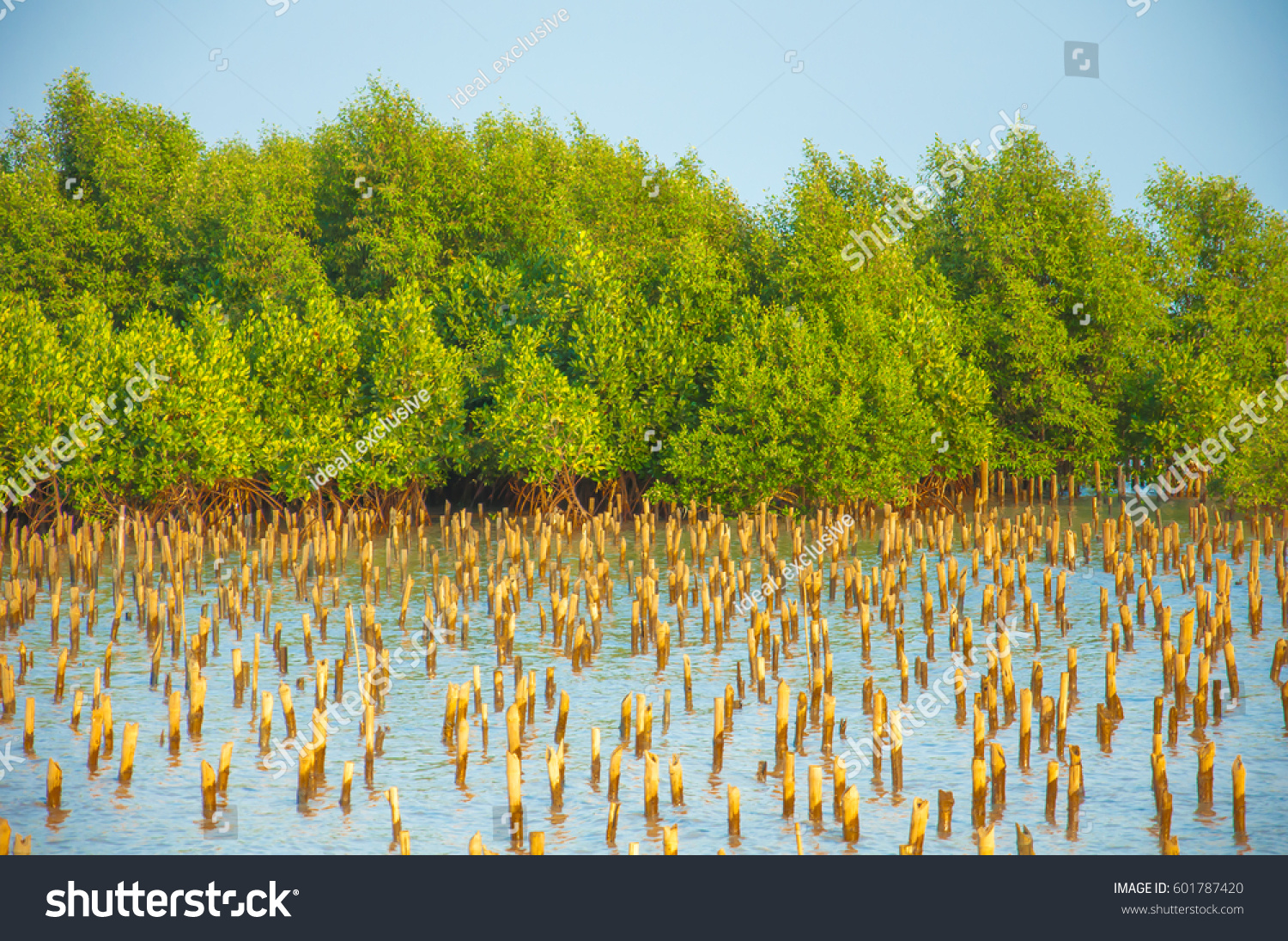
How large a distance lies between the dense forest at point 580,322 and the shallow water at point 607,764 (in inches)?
595

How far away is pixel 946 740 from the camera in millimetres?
16641

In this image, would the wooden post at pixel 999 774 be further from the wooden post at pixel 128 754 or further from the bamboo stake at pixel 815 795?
the wooden post at pixel 128 754

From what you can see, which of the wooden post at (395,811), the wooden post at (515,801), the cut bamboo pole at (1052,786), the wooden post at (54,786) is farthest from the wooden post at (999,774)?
the wooden post at (54,786)

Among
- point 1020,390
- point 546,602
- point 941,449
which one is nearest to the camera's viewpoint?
point 546,602

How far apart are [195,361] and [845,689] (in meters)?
24.1

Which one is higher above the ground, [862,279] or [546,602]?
[862,279]

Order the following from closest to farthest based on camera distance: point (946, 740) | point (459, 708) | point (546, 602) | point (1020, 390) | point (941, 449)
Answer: point (459, 708) < point (946, 740) < point (546, 602) < point (941, 449) < point (1020, 390)

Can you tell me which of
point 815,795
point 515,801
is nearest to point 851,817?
point 815,795

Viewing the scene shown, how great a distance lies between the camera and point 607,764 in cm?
1587

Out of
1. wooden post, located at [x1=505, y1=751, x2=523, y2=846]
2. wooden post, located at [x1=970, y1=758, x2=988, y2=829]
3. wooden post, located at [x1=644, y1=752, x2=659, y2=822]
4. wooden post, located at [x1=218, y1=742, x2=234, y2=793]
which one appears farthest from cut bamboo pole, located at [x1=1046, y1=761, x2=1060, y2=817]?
wooden post, located at [x1=218, y1=742, x2=234, y2=793]

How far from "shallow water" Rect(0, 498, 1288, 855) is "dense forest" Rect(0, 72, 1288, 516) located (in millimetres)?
15116
